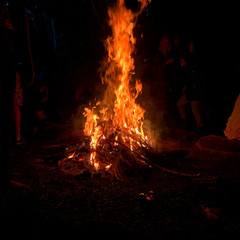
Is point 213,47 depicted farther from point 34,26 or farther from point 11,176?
point 34,26

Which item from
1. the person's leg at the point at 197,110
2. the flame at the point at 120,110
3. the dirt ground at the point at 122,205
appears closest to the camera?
the dirt ground at the point at 122,205

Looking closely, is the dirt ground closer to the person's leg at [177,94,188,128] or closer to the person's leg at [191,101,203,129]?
the person's leg at [191,101,203,129]

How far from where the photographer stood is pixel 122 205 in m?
3.08

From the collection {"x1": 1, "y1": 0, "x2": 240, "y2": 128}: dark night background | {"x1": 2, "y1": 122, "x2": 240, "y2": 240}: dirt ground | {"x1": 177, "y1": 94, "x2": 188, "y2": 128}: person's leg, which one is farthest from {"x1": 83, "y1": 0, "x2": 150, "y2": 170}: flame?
{"x1": 177, "y1": 94, "x2": 188, "y2": 128}: person's leg

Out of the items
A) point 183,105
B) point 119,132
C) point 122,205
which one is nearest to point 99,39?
point 183,105

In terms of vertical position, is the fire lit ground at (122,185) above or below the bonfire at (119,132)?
below

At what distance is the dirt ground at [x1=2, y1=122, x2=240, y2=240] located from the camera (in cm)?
248

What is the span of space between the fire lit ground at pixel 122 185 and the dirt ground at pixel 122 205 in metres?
0.01

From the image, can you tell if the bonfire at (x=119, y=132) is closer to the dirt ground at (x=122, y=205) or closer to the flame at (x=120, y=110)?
the flame at (x=120, y=110)

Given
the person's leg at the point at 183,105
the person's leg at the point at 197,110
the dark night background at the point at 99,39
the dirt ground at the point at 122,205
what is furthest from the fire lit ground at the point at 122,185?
the dark night background at the point at 99,39

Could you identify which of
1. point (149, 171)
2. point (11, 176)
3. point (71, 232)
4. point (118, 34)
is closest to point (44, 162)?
point (11, 176)

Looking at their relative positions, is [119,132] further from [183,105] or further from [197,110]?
[183,105]

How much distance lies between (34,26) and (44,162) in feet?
34.9

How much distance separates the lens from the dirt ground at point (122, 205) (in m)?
2.48
